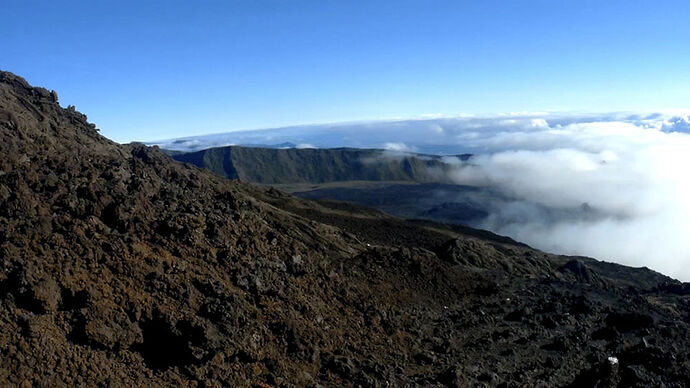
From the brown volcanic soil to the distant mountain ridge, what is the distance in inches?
4476

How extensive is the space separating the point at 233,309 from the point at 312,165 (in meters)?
138

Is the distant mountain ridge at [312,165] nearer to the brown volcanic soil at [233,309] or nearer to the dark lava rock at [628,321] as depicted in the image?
the brown volcanic soil at [233,309]

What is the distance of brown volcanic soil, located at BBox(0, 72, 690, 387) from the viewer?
9.45m

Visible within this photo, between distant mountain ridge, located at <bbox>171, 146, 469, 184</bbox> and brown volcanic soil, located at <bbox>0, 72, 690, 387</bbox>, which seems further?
distant mountain ridge, located at <bbox>171, 146, 469, 184</bbox>

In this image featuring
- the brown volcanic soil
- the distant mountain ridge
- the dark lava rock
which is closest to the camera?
the brown volcanic soil

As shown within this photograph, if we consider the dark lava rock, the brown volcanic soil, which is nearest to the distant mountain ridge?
the brown volcanic soil

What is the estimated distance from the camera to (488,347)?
1620 centimetres

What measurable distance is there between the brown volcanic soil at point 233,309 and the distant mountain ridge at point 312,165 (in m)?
114

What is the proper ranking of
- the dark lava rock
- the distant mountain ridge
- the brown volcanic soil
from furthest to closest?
the distant mountain ridge < the dark lava rock < the brown volcanic soil

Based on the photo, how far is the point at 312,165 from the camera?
5871 inches

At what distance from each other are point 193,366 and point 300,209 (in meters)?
36.0

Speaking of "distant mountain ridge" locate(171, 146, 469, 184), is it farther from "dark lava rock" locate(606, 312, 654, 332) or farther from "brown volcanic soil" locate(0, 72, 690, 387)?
"dark lava rock" locate(606, 312, 654, 332)

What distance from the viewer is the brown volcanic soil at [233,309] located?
9445 millimetres

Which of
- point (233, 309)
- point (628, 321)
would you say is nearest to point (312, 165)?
point (628, 321)
